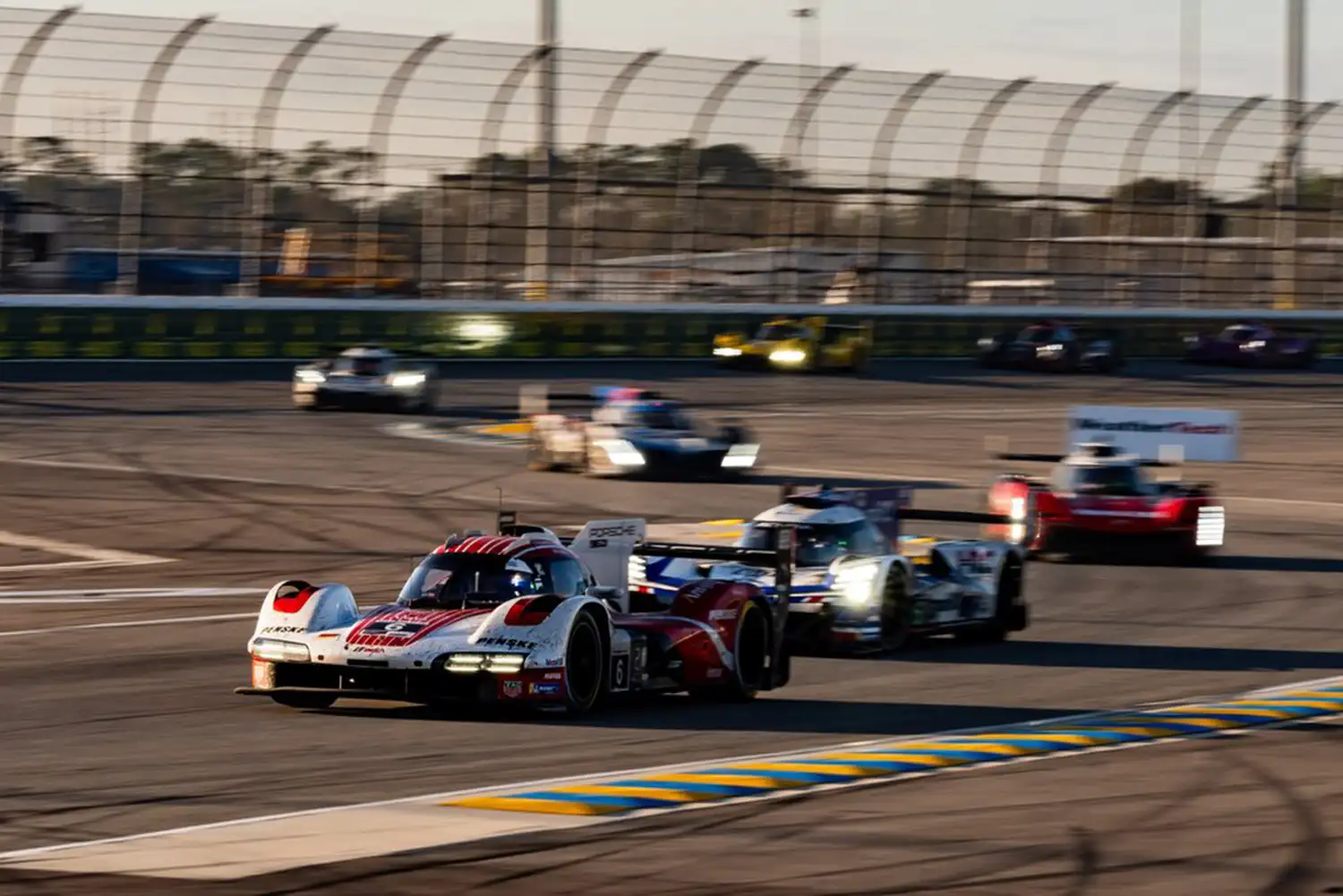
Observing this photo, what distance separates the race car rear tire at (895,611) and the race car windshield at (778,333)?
29.3 metres

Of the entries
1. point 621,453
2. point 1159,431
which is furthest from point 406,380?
point 1159,431

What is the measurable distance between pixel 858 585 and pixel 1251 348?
3727cm

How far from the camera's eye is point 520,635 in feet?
34.1

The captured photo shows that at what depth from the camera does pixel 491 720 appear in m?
10.5

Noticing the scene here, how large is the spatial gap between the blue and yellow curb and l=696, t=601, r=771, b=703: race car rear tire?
164cm

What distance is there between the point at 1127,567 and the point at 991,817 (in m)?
12.6

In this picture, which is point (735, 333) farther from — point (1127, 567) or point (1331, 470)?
point (1127, 567)

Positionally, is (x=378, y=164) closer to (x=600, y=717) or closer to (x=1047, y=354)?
(x=1047, y=354)

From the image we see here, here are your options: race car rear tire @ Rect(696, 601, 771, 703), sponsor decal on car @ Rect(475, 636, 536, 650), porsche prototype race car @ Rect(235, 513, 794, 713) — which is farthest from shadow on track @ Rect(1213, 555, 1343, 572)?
sponsor decal on car @ Rect(475, 636, 536, 650)

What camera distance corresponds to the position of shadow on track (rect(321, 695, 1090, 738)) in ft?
34.8

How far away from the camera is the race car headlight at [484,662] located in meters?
10.3

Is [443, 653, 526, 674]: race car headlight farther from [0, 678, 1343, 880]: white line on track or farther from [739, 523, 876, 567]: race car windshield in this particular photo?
[739, 523, 876, 567]: race car windshield

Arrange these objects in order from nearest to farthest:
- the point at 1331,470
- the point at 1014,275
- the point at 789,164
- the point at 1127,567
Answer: the point at 1127,567, the point at 1331,470, the point at 789,164, the point at 1014,275

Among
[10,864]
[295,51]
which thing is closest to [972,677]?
[10,864]
